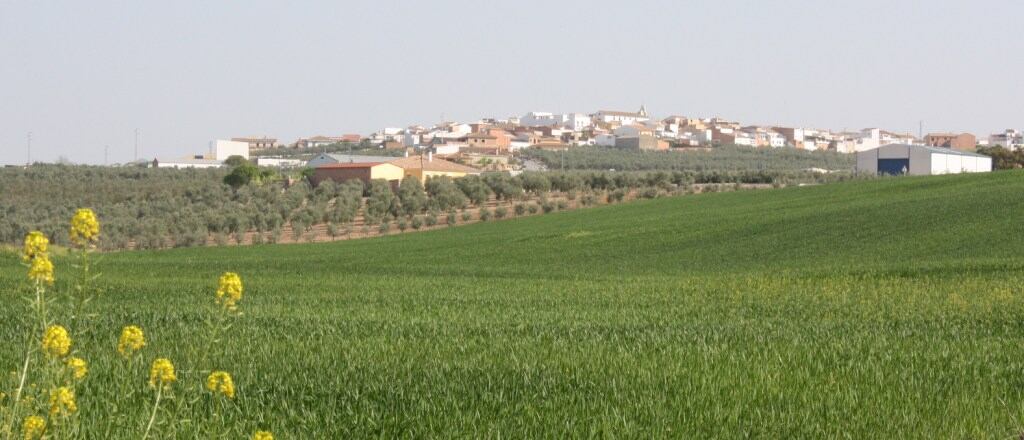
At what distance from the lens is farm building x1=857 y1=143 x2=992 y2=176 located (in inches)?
4048

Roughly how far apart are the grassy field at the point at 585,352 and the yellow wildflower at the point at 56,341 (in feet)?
2.03

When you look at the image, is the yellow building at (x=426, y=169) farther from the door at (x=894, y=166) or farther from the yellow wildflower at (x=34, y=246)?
the yellow wildflower at (x=34, y=246)

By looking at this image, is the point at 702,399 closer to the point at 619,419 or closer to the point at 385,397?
the point at 619,419

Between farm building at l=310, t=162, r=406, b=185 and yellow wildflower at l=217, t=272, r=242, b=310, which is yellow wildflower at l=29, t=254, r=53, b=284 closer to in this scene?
yellow wildflower at l=217, t=272, r=242, b=310

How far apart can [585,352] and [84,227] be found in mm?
8112

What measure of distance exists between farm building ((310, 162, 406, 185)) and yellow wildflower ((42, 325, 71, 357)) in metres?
90.6

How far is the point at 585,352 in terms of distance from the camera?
13.0 meters

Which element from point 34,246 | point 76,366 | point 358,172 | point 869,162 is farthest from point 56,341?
point 869,162

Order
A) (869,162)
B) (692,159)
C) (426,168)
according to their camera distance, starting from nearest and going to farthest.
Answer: (426,168), (869,162), (692,159)

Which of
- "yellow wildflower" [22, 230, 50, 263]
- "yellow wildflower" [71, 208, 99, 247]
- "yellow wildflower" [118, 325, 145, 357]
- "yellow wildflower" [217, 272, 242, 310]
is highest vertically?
"yellow wildflower" [71, 208, 99, 247]

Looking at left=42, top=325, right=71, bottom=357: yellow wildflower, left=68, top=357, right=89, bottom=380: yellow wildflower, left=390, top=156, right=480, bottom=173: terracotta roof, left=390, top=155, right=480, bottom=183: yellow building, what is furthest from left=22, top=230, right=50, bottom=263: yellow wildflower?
left=390, top=156, right=480, bottom=173: terracotta roof

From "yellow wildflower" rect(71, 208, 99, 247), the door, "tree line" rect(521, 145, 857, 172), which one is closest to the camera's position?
"yellow wildflower" rect(71, 208, 99, 247)

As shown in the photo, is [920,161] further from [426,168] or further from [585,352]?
[585,352]

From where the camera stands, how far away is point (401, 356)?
1256cm
